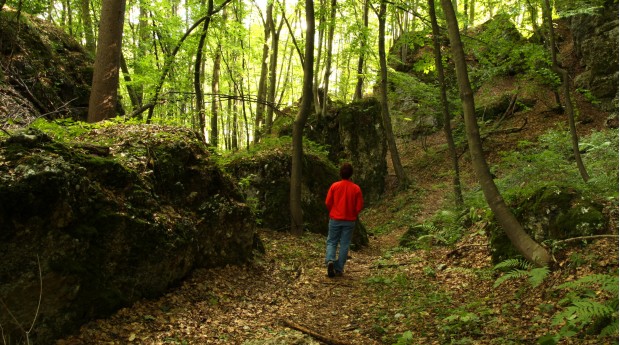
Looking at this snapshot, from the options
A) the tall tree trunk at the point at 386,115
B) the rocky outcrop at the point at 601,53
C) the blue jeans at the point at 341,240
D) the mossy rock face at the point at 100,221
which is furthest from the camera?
the tall tree trunk at the point at 386,115

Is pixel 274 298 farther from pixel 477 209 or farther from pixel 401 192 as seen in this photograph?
pixel 401 192

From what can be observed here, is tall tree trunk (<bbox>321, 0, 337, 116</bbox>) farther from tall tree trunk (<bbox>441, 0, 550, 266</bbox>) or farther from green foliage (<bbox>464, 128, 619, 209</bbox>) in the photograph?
tall tree trunk (<bbox>441, 0, 550, 266</bbox>)

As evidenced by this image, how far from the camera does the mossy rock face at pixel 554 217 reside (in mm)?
5438

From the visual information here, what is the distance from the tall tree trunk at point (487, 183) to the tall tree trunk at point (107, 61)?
5.90m

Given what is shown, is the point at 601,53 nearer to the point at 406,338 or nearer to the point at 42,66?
the point at 406,338

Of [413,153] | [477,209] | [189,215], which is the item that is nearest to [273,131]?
[413,153]

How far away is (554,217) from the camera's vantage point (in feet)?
19.2

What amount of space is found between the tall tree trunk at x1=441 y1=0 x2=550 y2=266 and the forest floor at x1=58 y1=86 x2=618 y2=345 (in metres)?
0.32

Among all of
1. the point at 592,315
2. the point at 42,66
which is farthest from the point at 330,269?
the point at 42,66

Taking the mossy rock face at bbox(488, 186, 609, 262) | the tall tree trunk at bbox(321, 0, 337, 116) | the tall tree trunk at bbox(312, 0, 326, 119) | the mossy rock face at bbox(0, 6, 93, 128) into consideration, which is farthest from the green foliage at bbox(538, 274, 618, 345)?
the tall tree trunk at bbox(321, 0, 337, 116)

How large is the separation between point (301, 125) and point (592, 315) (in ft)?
23.8

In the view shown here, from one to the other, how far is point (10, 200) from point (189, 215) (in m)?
2.64

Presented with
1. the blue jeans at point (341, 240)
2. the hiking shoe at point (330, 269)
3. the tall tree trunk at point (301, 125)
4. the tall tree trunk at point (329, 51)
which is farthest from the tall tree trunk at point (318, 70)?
the hiking shoe at point (330, 269)

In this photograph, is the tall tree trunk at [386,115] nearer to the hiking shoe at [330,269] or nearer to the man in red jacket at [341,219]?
the man in red jacket at [341,219]
